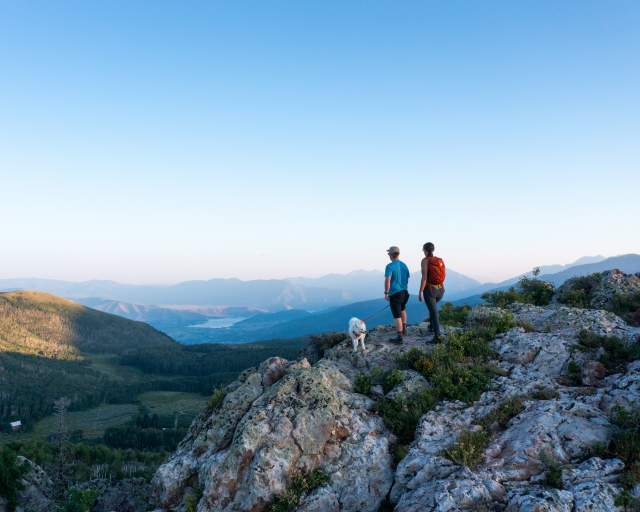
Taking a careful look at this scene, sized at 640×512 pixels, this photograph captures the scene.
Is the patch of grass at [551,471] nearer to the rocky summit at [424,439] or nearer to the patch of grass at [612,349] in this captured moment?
the rocky summit at [424,439]

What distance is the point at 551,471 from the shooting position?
919 cm

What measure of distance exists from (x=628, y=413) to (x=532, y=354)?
4079mm

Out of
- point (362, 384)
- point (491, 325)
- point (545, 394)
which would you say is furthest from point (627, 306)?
point (362, 384)

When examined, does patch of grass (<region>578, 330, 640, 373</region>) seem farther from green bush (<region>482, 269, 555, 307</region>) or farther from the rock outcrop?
the rock outcrop

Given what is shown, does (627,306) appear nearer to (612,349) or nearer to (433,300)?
(612,349)

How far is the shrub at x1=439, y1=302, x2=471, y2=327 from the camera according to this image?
19.3 metres

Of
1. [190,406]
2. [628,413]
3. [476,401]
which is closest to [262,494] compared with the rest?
[476,401]

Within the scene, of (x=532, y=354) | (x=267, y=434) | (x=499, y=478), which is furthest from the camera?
(x=532, y=354)

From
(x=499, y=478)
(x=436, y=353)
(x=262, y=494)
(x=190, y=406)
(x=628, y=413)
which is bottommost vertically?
(x=190, y=406)

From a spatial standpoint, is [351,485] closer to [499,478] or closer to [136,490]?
[499,478]

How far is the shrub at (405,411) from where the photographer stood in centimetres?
1229

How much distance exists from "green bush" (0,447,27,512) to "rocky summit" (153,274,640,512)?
1423 inches

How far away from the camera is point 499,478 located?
942cm

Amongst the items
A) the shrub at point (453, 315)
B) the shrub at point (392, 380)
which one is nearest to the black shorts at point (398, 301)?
the shrub at point (453, 315)
